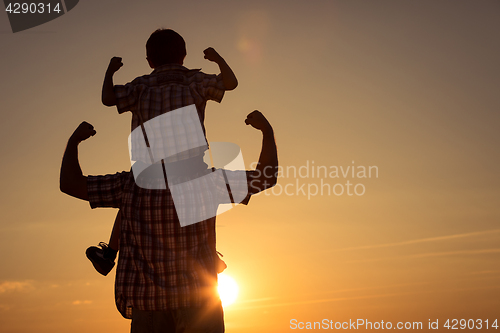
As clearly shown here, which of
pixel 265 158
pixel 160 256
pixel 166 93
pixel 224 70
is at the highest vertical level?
pixel 224 70

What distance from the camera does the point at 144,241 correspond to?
2.76 meters

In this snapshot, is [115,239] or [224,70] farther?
[115,239]

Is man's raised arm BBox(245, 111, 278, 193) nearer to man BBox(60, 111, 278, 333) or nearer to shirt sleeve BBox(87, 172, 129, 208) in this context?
man BBox(60, 111, 278, 333)

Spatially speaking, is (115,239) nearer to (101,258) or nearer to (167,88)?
(101,258)

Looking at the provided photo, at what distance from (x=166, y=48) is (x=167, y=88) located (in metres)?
0.31

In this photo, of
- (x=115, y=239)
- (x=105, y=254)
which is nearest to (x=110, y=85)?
(x=115, y=239)

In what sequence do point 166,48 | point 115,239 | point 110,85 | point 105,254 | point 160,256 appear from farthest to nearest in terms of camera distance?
point 105,254
point 115,239
point 166,48
point 110,85
point 160,256

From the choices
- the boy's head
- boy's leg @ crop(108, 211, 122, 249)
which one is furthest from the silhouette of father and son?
boy's leg @ crop(108, 211, 122, 249)

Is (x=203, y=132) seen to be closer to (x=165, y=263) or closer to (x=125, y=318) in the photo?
(x=165, y=263)

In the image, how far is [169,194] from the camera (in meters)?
2.76

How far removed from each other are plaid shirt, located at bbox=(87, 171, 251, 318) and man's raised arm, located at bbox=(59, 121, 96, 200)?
0.05 metres

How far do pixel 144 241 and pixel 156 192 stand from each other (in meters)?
0.28

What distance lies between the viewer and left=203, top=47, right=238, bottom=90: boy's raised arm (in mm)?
2842

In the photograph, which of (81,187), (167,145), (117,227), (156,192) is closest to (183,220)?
(156,192)
